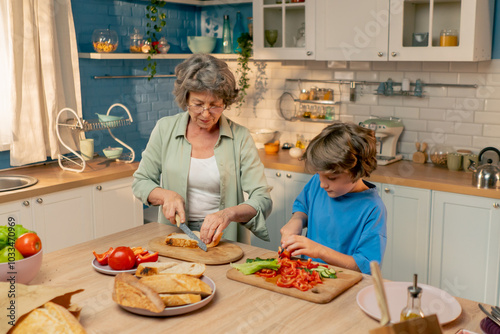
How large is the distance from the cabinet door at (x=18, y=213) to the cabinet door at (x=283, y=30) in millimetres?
2180

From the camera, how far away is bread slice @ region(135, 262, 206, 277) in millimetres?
1813

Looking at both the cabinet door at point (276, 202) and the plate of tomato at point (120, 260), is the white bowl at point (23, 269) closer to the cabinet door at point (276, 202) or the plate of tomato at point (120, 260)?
the plate of tomato at point (120, 260)

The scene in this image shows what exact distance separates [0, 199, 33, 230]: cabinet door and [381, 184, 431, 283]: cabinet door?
2.32 metres

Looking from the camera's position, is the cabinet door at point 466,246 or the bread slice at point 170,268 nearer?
the bread slice at point 170,268

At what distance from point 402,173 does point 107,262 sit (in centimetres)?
236

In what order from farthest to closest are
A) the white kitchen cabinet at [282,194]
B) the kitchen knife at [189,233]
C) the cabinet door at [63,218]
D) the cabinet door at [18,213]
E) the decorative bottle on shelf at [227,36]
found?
the decorative bottle on shelf at [227,36], the white kitchen cabinet at [282,194], the cabinet door at [63,218], the cabinet door at [18,213], the kitchen knife at [189,233]

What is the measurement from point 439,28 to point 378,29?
41 centimetres

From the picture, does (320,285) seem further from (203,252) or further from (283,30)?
(283,30)

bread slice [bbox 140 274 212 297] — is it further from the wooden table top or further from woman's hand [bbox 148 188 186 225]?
woman's hand [bbox 148 188 186 225]

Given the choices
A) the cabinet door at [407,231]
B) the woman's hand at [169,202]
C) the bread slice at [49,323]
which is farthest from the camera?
the cabinet door at [407,231]

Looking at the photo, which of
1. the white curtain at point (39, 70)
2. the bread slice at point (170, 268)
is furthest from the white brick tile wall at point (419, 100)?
the bread slice at point (170, 268)

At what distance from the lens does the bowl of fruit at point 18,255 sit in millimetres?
1724

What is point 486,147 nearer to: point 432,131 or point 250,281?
point 432,131

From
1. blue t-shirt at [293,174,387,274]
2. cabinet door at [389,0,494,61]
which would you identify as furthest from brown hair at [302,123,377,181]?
cabinet door at [389,0,494,61]
